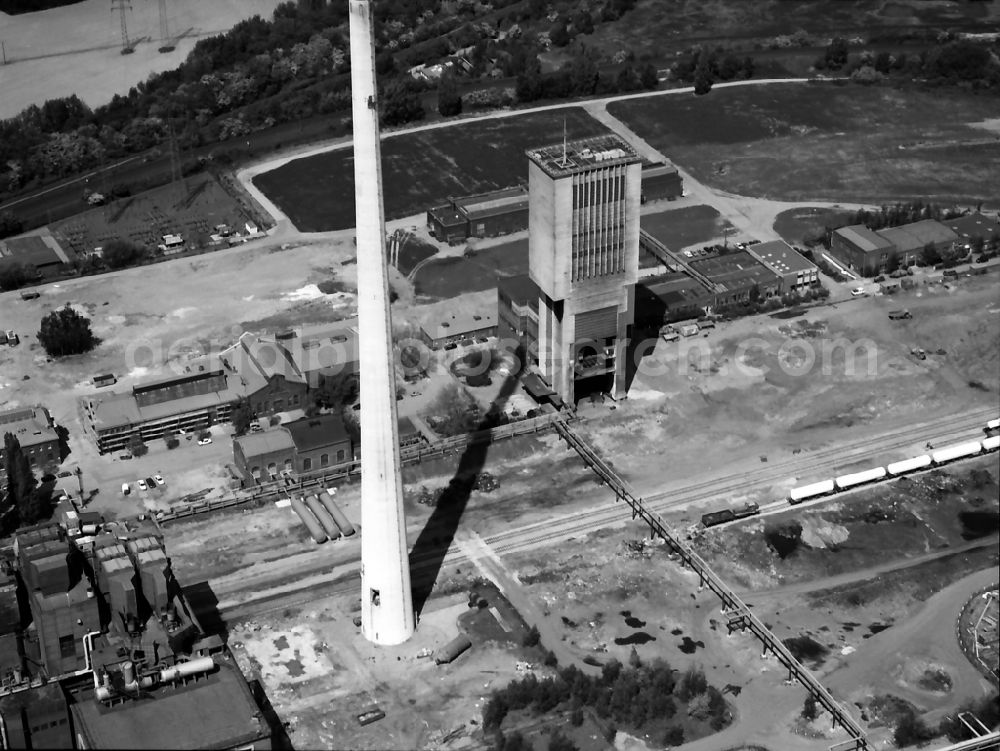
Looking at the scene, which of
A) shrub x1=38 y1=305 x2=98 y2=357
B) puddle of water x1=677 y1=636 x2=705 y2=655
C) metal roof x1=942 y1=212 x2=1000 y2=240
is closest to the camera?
puddle of water x1=677 y1=636 x2=705 y2=655

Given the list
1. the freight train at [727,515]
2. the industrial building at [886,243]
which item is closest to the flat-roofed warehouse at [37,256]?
the freight train at [727,515]

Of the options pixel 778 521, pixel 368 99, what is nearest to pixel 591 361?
pixel 778 521

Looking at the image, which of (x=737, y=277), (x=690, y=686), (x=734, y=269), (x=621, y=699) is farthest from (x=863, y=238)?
(x=621, y=699)

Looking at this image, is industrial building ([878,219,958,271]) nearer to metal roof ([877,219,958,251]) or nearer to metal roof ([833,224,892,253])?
metal roof ([877,219,958,251])

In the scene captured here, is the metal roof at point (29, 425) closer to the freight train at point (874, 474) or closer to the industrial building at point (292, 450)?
the industrial building at point (292, 450)

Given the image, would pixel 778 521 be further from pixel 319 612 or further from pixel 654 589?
pixel 319 612

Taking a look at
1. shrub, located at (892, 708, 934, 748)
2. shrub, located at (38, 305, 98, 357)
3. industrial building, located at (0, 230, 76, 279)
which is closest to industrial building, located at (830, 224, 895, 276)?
shrub, located at (892, 708, 934, 748)
